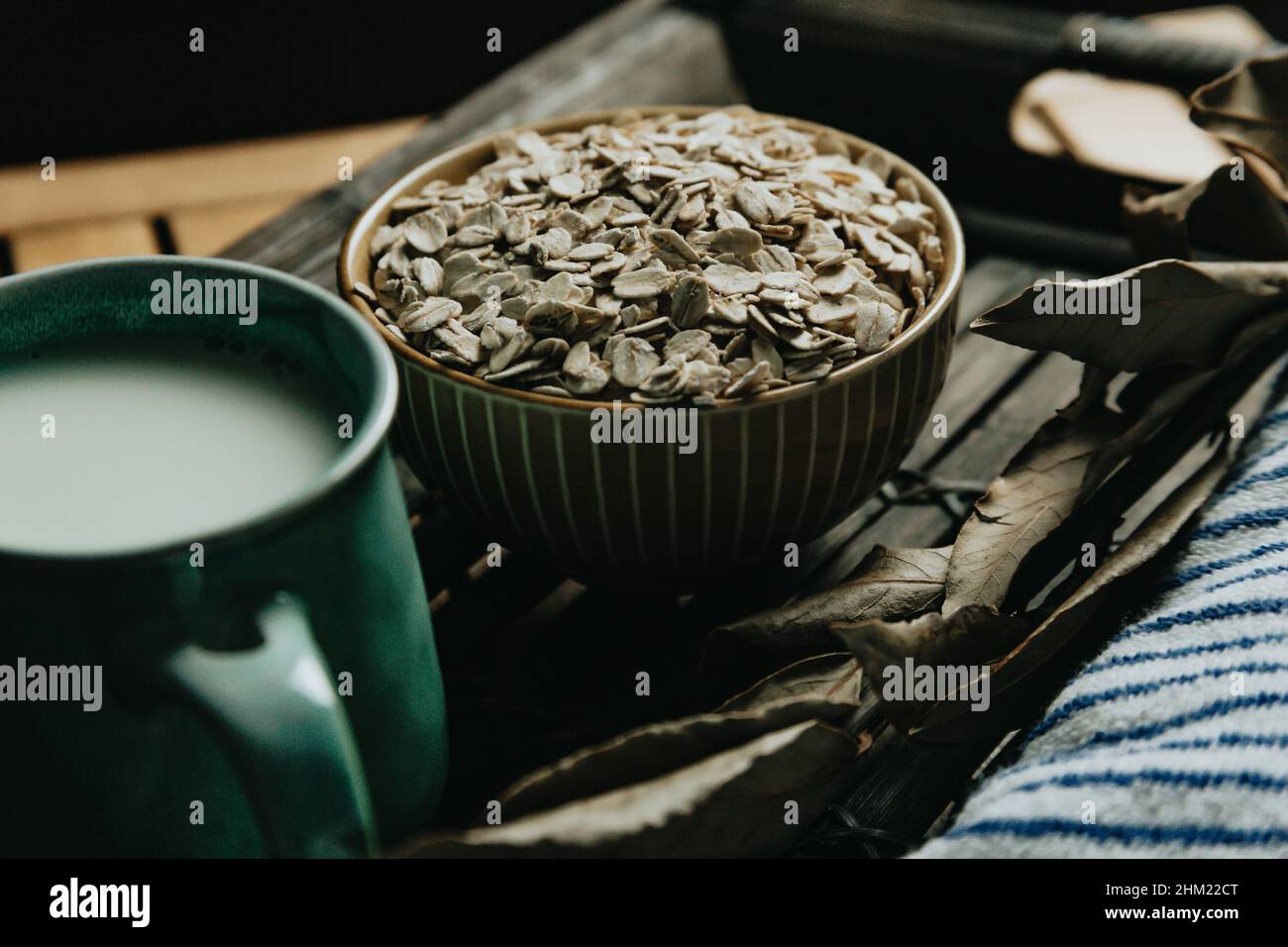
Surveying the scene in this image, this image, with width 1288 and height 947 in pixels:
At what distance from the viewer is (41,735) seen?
305mm

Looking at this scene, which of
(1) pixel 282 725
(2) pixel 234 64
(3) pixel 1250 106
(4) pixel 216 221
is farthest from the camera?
(2) pixel 234 64

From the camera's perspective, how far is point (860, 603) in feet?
1.45

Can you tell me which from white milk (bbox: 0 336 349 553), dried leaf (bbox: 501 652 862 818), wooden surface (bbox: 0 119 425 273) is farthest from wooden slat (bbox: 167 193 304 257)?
dried leaf (bbox: 501 652 862 818)

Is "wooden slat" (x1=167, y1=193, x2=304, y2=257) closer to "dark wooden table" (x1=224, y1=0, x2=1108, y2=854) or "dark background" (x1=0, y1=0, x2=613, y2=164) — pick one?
"dark wooden table" (x1=224, y1=0, x2=1108, y2=854)

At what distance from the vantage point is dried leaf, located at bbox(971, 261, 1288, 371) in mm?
445

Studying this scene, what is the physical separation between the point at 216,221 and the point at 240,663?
67cm

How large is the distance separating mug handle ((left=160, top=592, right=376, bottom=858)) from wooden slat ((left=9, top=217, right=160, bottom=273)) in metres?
Answer: 0.57

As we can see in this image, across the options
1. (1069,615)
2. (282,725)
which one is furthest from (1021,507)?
(282,725)

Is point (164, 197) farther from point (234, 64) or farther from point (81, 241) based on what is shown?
point (234, 64)

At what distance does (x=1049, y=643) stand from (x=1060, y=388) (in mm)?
233

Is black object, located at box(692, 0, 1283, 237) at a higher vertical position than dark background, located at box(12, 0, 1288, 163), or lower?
higher

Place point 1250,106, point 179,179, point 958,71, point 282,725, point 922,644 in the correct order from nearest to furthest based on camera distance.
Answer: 1. point 282,725
2. point 922,644
3. point 1250,106
4. point 958,71
5. point 179,179
